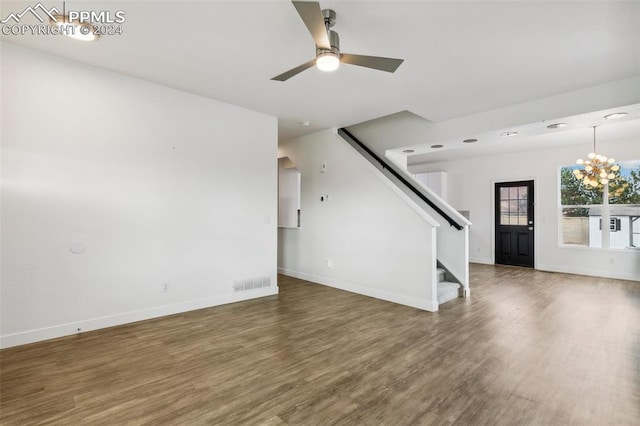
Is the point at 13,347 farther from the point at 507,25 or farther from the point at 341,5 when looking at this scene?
the point at 507,25

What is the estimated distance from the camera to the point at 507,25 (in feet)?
7.86

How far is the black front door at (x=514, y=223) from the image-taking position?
23.9ft

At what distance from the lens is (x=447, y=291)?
4.58 metres

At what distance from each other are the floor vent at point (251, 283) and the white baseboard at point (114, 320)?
0.06m

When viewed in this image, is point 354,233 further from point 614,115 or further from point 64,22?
point 64,22

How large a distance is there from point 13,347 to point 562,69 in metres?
6.17

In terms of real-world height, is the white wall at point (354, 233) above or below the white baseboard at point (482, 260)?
above

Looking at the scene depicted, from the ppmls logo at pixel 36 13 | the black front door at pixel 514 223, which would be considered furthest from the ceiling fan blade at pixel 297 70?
the black front door at pixel 514 223

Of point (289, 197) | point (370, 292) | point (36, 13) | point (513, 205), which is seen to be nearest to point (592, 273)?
point (513, 205)

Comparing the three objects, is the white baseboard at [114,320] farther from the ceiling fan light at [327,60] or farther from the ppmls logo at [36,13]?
the ceiling fan light at [327,60]

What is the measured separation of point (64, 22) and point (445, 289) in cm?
538

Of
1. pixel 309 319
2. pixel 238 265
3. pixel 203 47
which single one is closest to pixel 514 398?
pixel 309 319

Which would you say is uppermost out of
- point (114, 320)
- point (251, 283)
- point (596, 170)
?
point (596, 170)

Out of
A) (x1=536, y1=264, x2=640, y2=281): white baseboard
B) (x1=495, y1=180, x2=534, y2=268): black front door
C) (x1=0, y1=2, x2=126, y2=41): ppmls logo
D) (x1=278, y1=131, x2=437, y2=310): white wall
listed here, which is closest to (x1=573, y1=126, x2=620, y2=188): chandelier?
(x1=495, y1=180, x2=534, y2=268): black front door
